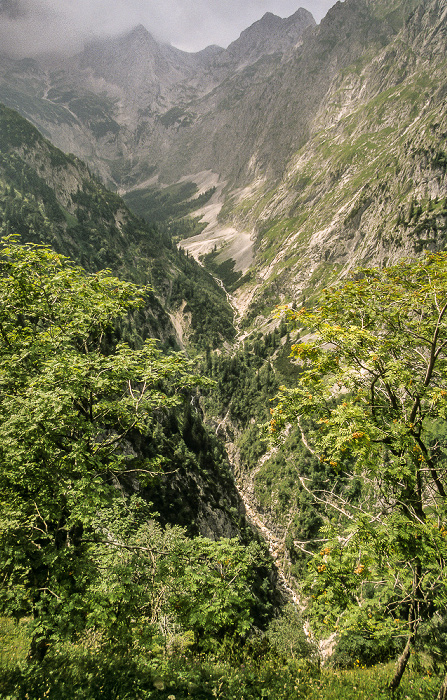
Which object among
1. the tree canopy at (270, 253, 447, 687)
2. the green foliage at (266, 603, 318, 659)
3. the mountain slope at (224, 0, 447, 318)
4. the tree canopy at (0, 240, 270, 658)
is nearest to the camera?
the tree canopy at (0, 240, 270, 658)

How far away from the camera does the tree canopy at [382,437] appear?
7.44m

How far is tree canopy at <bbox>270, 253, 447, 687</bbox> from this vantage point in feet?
24.4

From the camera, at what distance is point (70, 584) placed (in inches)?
280

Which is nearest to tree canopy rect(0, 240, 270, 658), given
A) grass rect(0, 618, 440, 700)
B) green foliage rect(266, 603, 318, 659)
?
grass rect(0, 618, 440, 700)

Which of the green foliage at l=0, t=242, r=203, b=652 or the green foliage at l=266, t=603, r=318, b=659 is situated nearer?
the green foliage at l=0, t=242, r=203, b=652

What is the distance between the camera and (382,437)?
784 cm

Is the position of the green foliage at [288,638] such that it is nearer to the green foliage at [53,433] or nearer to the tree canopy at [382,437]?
the tree canopy at [382,437]

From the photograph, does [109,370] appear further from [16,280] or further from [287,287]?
[287,287]

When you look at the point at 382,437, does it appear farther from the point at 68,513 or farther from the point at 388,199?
the point at 388,199

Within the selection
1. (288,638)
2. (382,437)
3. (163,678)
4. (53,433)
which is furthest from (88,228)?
(163,678)

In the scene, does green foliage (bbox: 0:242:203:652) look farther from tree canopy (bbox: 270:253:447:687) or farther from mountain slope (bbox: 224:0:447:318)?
mountain slope (bbox: 224:0:447:318)

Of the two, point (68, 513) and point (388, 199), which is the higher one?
point (68, 513)

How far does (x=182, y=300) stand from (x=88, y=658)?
155m

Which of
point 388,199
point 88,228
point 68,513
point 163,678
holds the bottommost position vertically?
point 388,199
